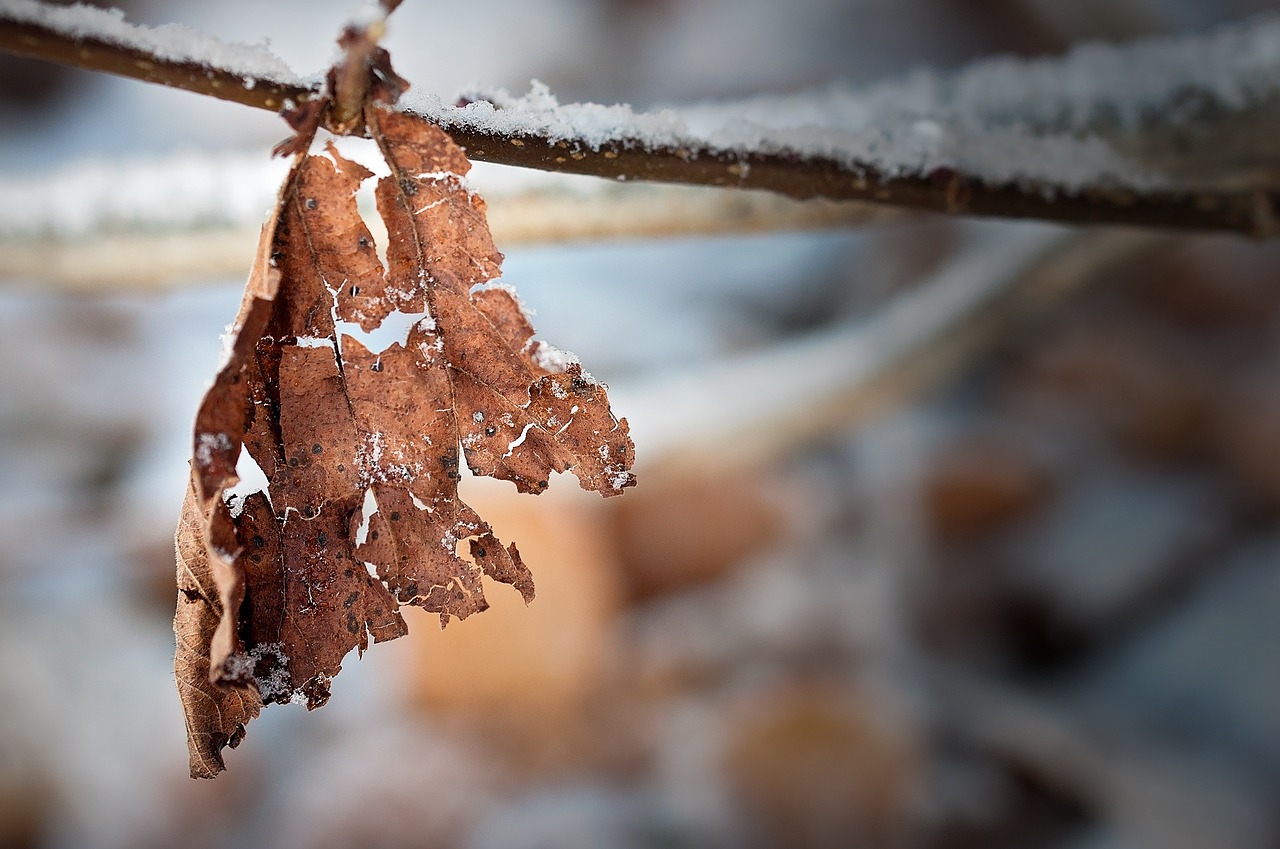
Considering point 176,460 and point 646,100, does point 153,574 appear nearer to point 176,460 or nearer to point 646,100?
point 176,460

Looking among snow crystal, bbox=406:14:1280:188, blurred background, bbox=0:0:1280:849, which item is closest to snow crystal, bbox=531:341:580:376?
snow crystal, bbox=406:14:1280:188

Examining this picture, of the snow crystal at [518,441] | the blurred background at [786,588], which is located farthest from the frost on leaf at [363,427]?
the blurred background at [786,588]

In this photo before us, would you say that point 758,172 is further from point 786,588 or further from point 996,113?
point 786,588

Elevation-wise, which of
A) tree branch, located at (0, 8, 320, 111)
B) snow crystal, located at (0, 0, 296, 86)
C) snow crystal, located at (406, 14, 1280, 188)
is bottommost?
tree branch, located at (0, 8, 320, 111)

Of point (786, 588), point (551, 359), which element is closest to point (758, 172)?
point (551, 359)

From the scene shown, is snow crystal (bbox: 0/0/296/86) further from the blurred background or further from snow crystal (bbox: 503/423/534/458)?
the blurred background

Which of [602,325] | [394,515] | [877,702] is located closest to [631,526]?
[602,325]

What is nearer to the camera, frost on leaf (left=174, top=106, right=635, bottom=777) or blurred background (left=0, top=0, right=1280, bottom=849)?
frost on leaf (left=174, top=106, right=635, bottom=777)
